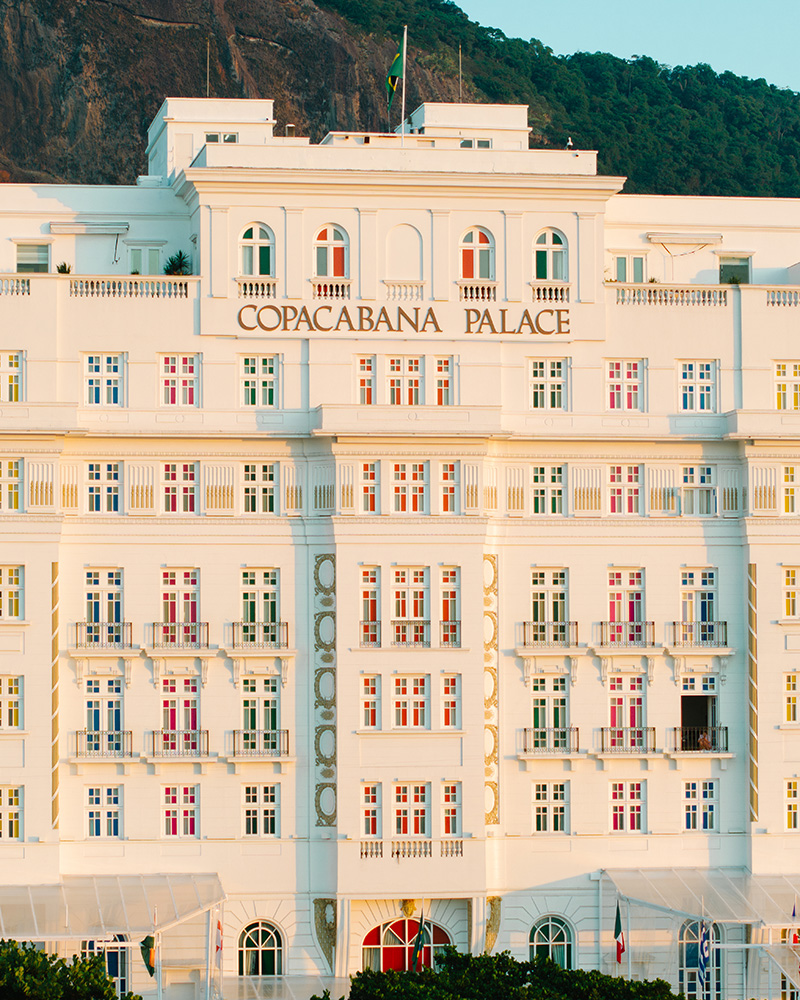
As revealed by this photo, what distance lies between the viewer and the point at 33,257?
197 ft

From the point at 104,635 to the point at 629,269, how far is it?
22798 mm

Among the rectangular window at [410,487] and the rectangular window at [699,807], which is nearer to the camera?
the rectangular window at [410,487]

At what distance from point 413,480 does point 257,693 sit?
344 inches

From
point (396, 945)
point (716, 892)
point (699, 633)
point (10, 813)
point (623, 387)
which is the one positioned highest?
point (623, 387)

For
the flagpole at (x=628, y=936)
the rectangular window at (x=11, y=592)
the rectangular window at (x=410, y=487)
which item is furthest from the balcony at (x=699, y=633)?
the rectangular window at (x=11, y=592)

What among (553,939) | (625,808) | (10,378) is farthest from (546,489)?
(10,378)

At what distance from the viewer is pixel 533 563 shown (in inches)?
2263

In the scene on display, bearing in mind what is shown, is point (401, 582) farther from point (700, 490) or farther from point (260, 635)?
point (700, 490)

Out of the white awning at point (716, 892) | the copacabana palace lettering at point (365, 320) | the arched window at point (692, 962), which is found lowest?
the arched window at point (692, 962)

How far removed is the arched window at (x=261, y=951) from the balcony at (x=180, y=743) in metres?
5.97

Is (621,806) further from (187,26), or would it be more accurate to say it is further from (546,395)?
(187,26)

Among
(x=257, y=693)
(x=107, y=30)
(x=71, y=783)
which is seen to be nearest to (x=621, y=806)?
(x=257, y=693)

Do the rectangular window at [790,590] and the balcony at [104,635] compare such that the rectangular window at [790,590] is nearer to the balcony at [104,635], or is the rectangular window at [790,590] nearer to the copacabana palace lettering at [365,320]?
the copacabana palace lettering at [365,320]

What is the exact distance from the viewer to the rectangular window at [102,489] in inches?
2213
